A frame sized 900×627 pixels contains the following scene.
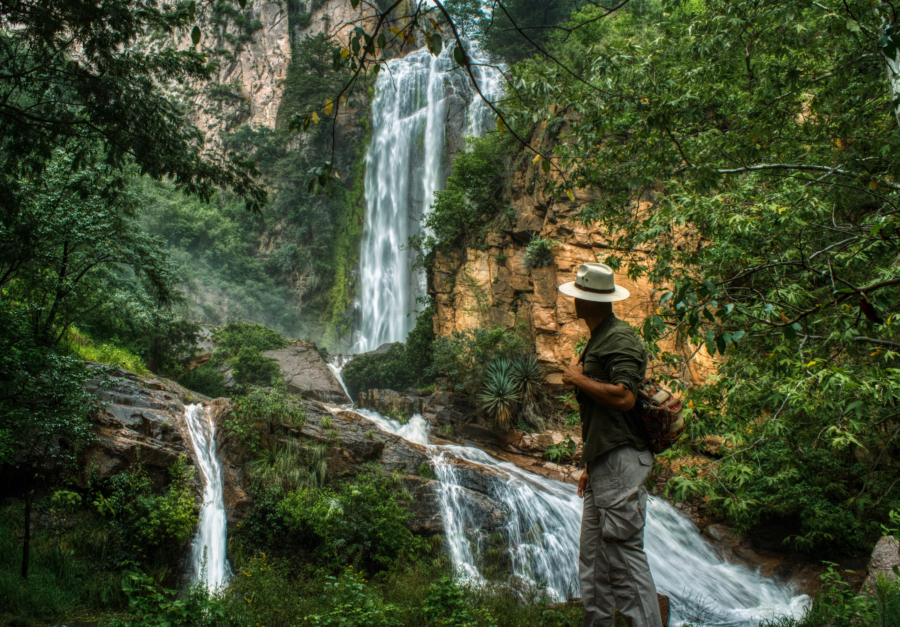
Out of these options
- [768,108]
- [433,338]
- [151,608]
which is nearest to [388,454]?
[151,608]

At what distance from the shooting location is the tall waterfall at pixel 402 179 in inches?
1115

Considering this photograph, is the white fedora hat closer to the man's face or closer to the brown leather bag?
the man's face

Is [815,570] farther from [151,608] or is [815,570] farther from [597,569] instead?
[151,608]

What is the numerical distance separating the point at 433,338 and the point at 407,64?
18338 mm

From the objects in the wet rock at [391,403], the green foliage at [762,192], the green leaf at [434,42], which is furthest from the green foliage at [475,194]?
the green leaf at [434,42]

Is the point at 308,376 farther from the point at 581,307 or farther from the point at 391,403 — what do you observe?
the point at 581,307

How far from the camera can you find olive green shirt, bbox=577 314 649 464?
2801 mm

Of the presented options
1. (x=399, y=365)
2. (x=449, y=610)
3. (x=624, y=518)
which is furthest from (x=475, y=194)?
(x=624, y=518)

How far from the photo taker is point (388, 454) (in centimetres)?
1054

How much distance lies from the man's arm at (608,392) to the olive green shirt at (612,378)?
39mm

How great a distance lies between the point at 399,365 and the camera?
21.8 metres

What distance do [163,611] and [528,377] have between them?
11.9m

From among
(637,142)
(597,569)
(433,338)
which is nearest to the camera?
(597,569)

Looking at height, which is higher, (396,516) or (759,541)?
(396,516)
